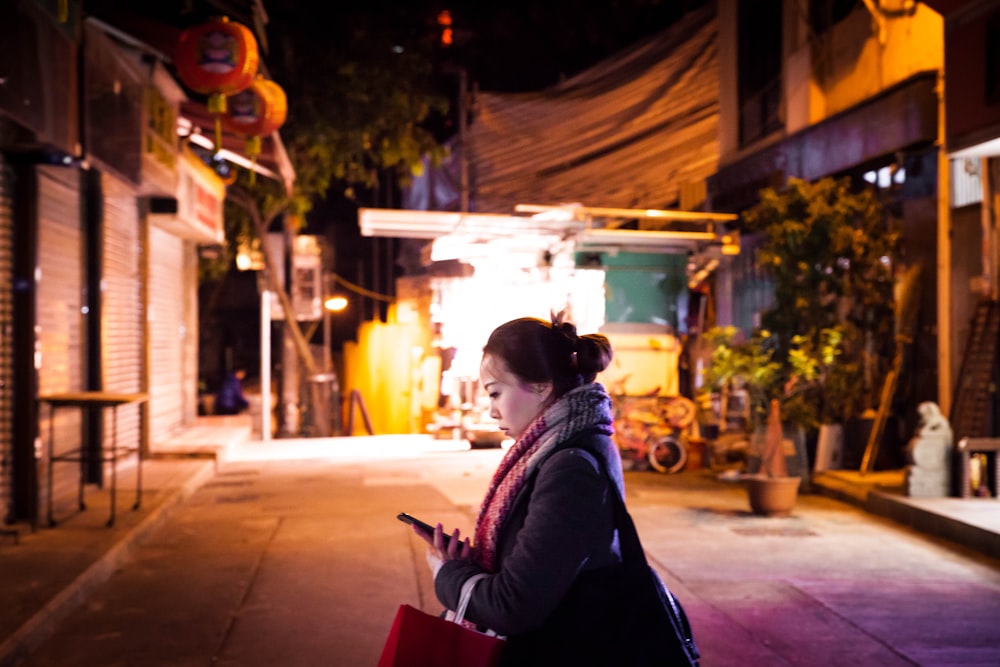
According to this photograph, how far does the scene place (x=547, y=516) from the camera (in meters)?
2.31

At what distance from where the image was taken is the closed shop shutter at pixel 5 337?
8.59 meters

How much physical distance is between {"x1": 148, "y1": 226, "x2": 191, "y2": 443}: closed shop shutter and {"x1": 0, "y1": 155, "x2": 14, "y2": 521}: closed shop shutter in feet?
18.9

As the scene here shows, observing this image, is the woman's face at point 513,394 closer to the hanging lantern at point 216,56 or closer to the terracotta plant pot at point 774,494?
the terracotta plant pot at point 774,494

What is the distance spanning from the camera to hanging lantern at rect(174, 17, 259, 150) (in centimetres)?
1044

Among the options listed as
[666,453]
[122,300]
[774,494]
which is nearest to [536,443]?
[774,494]

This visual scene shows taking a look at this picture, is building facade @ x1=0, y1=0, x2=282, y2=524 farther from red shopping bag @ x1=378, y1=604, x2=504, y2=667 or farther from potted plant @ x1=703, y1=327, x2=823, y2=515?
potted plant @ x1=703, y1=327, x2=823, y2=515

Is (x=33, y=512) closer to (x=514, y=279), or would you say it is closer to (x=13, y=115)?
(x=13, y=115)

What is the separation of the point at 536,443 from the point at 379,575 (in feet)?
18.6

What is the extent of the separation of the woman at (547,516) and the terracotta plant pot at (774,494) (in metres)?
8.28

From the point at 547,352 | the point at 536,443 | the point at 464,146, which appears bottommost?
the point at 536,443

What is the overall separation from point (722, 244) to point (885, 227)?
3.27 m

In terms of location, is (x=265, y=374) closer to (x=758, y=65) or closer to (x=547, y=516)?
(x=758, y=65)

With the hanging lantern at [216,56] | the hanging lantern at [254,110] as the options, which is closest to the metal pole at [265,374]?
the hanging lantern at [254,110]

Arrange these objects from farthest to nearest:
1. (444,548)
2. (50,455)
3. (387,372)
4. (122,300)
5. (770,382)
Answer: (387,372) < (122,300) < (770,382) < (50,455) < (444,548)
